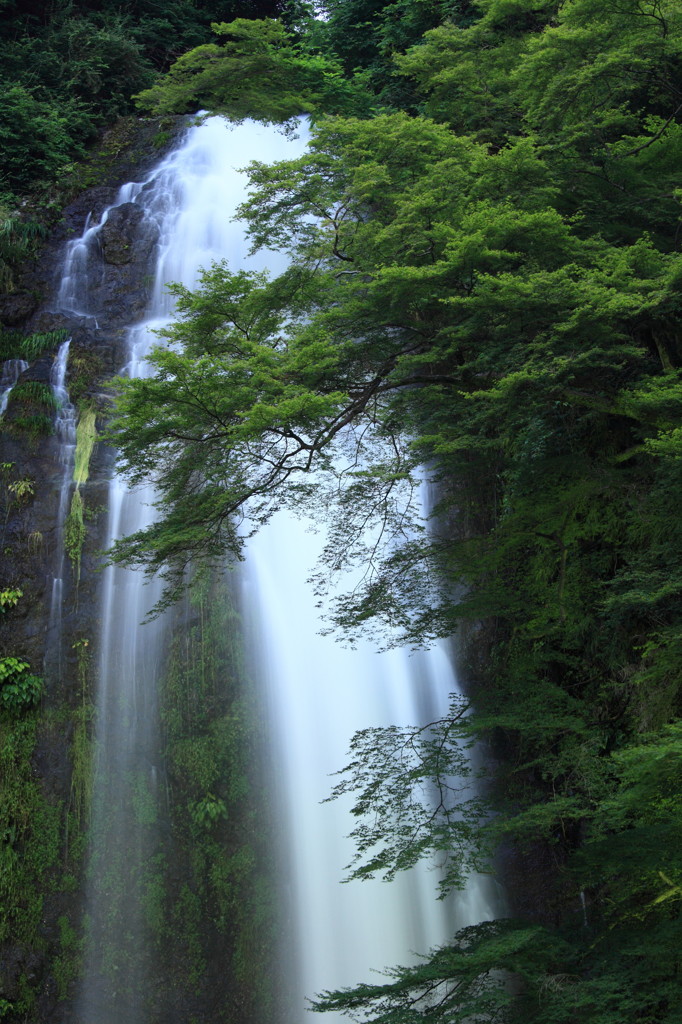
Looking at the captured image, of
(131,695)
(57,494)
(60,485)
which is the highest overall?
(60,485)

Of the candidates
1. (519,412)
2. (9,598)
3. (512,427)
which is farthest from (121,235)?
(519,412)

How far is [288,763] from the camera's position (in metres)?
10.4

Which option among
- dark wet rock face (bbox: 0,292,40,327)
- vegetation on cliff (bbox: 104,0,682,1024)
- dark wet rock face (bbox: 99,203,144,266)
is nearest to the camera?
vegetation on cliff (bbox: 104,0,682,1024)

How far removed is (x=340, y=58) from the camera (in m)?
15.5

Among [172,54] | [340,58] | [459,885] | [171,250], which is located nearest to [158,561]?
[459,885]

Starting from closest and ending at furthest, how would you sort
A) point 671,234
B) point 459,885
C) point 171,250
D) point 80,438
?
point 459,885
point 671,234
point 80,438
point 171,250

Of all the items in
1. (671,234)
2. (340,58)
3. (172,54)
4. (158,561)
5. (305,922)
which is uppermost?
(172,54)

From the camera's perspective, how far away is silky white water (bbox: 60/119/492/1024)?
9172 mm

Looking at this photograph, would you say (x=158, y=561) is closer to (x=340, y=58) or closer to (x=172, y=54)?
(x=340, y=58)

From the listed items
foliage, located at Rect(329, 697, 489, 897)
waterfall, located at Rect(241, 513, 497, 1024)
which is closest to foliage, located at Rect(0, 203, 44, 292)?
waterfall, located at Rect(241, 513, 497, 1024)

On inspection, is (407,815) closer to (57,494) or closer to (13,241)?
(57,494)

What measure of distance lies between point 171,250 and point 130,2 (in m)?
8.25

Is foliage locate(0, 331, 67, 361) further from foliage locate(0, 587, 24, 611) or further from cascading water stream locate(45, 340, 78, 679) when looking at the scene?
foliage locate(0, 587, 24, 611)

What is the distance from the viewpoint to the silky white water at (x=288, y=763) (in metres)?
9.17
